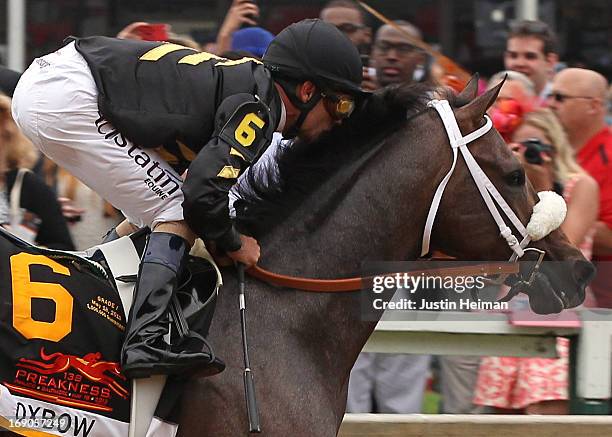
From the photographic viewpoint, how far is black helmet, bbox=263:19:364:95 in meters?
3.87

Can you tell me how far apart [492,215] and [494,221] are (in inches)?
1.0

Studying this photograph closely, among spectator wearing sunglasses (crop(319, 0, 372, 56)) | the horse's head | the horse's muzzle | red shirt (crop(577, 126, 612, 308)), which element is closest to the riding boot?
the horse's head

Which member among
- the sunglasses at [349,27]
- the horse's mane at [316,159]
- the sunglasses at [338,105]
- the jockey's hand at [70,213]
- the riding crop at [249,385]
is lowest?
the jockey's hand at [70,213]

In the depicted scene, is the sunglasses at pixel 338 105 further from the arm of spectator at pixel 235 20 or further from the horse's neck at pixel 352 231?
the arm of spectator at pixel 235 20

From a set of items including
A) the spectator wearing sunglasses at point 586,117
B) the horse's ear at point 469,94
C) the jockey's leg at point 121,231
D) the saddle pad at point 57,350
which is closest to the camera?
the saddle pad at point 57,350

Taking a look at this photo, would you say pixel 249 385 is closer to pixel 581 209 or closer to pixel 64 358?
pixel 64 358

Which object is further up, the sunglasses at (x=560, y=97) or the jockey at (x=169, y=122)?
the jockey at (x=169, y=122)

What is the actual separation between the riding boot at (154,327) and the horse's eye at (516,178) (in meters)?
1.17

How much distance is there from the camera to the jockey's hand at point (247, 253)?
12.4ft

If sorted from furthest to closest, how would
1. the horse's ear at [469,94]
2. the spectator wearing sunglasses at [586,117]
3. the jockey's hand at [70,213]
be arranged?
the jockey's hand at [70,213] → the spectator wearing sunglasses at [586,117] → the horse's ear at [469,94]

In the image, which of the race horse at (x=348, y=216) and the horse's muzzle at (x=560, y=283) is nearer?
the race horse at (x=348, y=216)

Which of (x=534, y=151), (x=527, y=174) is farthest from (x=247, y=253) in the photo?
(x=534, y=151)

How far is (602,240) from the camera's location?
570cm

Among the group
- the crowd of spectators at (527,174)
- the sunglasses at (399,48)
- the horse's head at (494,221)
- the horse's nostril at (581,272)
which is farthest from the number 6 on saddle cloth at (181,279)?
the sunglasses at (399,48)
